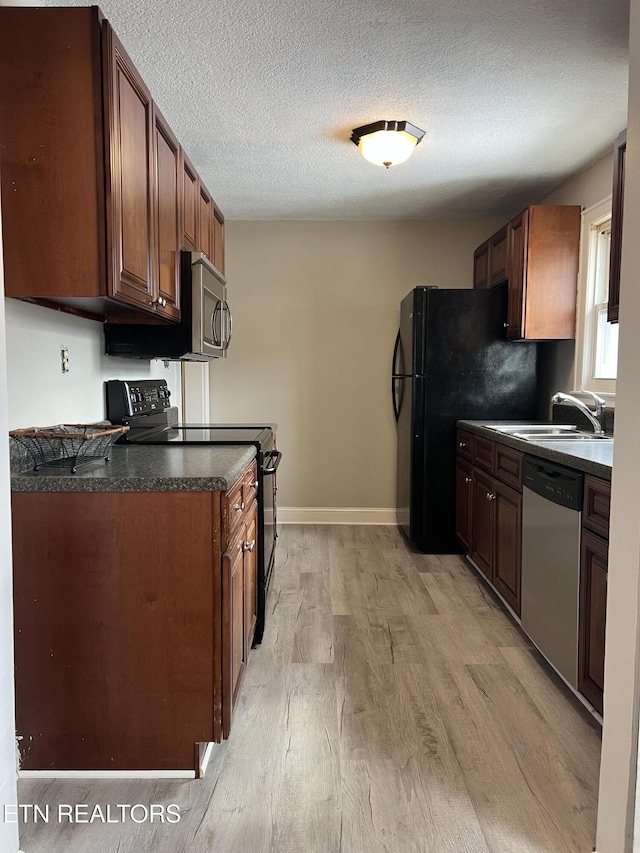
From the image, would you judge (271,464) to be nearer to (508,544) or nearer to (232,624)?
(232,624)

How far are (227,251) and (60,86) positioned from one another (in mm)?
2994

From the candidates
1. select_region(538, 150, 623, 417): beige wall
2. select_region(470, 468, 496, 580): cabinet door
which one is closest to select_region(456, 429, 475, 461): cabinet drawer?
select_region(470, 468, 496, 580): cabinet door

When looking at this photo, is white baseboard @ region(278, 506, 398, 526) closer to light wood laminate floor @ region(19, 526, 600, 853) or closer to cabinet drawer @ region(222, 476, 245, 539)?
light wood laminate floor @ region(19, 526, 600, 853)

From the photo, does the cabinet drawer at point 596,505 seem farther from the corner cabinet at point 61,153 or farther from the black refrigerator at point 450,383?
the black refrigerator at point 450,383

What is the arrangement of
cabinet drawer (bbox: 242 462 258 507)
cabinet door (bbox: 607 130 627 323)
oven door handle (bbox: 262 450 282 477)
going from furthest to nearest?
oven door handle (bbox: 262 450 282 477) → cabinet door (bbox: 607 130 627 323) → cabinet drawer (bbox: 242 462 258 507)

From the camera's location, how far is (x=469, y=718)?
6.51 ft

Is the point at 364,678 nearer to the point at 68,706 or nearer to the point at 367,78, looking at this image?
the point at 68,706

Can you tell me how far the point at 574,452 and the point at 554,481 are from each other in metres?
0.14

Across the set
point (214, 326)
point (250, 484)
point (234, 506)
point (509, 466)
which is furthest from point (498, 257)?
point (234, 506)

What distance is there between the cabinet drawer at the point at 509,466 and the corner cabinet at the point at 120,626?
1.51 metres

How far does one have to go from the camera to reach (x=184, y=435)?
2795 mm

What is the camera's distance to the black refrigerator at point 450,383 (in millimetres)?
3756

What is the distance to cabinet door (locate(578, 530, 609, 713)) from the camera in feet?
6.06

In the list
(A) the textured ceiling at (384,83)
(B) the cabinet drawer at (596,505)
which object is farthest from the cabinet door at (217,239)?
(B) the cabinet drawer at (596,505)
